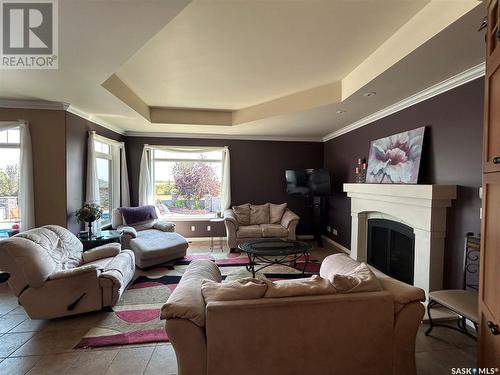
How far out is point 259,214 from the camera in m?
5.63

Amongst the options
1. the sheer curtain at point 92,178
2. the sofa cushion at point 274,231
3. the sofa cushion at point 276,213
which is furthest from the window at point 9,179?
the sofa cushion at point 276,213

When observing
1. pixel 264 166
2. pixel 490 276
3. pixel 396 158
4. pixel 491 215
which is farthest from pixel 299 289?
pixel 264 166

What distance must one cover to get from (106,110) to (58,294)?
267cm

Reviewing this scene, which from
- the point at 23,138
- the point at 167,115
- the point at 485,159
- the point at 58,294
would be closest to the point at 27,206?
the point at 23,138

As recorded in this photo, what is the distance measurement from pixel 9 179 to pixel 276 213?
4.51 meters

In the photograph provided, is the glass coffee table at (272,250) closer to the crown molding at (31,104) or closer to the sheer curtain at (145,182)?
the sheer curtain at (145,182)

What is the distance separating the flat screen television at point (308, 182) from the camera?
5285mm

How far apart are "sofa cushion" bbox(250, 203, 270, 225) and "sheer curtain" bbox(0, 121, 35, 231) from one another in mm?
3713

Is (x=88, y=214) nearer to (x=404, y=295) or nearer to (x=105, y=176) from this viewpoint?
(x=105, y=176)

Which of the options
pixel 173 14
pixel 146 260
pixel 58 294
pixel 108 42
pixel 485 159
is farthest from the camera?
pixel 146 260

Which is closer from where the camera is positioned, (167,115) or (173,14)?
(173,14)

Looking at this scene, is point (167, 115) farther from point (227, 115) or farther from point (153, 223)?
point (153, 223)

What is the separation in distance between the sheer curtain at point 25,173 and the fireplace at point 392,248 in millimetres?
5104

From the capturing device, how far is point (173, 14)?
174cm
